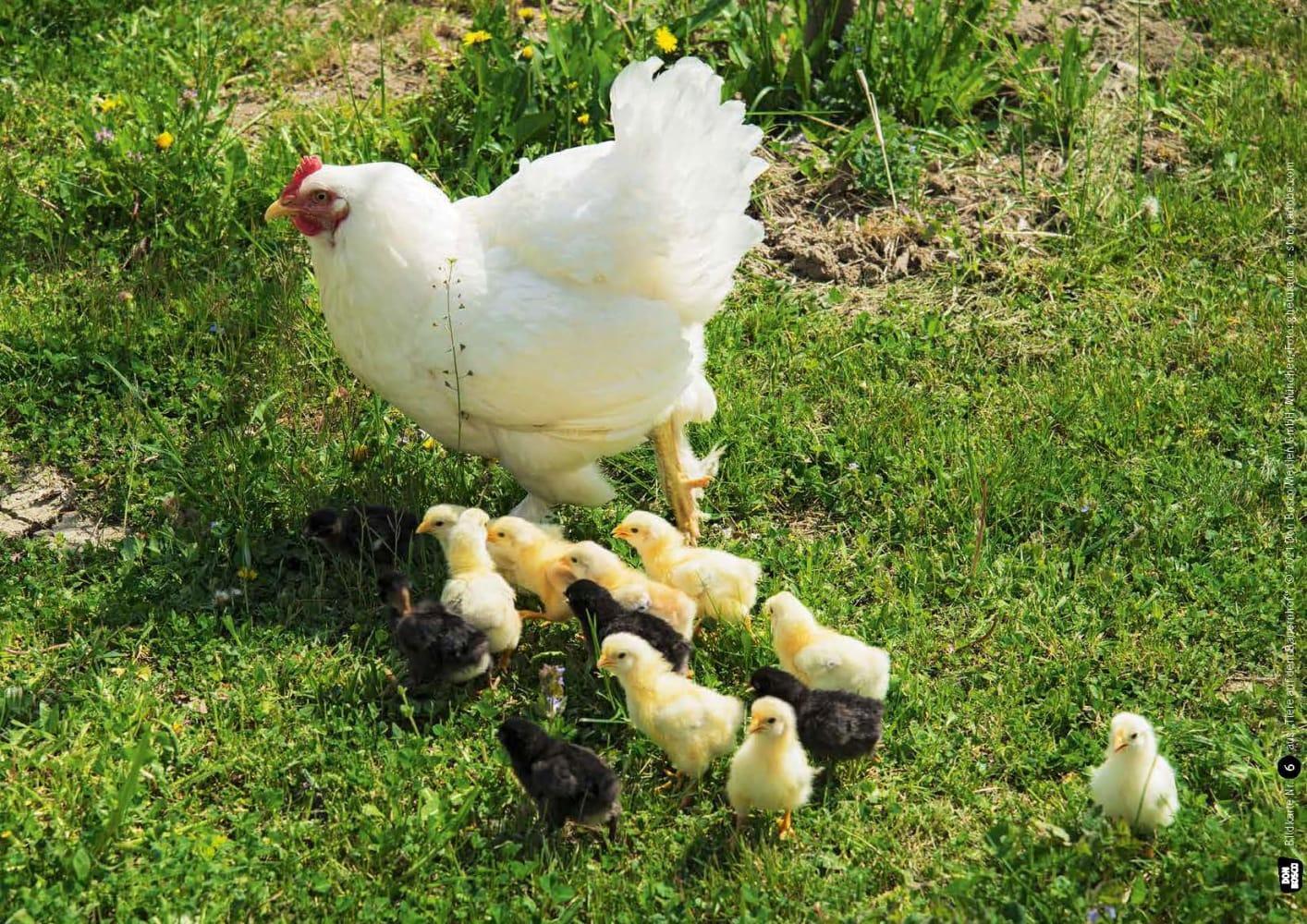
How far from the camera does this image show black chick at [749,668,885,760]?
4180 mm

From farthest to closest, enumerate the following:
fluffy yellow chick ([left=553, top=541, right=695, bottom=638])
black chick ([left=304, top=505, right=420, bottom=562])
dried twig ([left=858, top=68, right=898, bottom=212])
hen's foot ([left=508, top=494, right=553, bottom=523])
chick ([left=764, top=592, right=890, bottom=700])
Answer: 1. dried twig ([left=858, top=68, right=898, bottom=212])
2. hen's foot ([left=508, top=494, right=553, bottom=523])
3. black chick ([left=304, top=505, right=420, bottom=562])
4. fluffy yellow chick ([left=553, top=541, right=695, bottom=638])
5. chick ([left=764, top=592, right=890, bottom=700])

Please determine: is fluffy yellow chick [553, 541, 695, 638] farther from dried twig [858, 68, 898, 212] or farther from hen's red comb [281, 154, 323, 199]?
dried twig [858, 68, 898, 212]

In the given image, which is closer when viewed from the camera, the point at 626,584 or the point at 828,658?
the point at 828,658

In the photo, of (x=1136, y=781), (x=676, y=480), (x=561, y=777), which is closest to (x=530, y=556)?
(x=676, y=480)

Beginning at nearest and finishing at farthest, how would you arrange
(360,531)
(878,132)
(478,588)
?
(478,588), (360,531), (878,132)

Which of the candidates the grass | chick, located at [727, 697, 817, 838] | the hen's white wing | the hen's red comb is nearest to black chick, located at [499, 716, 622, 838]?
the grass

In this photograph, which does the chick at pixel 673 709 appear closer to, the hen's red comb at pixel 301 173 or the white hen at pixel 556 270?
the white hen at pixel 556 270

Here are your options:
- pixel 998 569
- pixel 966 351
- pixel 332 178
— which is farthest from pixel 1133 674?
pixel 332 178

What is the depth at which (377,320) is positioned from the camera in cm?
497

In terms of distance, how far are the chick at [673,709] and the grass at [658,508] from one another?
0.17m

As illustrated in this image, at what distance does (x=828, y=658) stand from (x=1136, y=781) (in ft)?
3.13

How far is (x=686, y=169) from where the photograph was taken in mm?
4863

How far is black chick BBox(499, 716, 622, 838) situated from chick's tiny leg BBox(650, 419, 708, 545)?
1498mm

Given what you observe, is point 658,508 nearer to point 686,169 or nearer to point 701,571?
point 701,571
